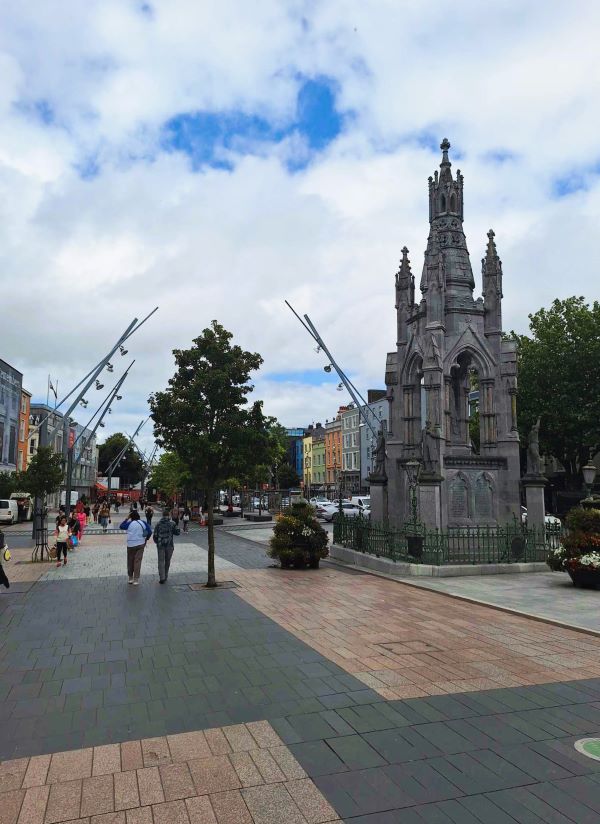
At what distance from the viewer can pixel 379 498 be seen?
1964 cm

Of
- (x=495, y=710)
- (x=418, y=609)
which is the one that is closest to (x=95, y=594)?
(x=418, y=609)

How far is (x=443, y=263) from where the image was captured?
18.3 metres

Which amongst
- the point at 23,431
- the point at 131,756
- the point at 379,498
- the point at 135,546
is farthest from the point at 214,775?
the point at 23,431

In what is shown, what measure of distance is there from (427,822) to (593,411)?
1401 inches

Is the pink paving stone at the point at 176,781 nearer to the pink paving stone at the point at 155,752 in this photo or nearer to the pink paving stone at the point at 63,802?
the pink paving stone at the point at 155,752

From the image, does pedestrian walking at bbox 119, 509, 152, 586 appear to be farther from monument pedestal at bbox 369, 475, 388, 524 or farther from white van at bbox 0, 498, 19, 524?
white van at bbox 0, 498, 19, 524

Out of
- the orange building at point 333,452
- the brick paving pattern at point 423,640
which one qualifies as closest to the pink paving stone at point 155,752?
the brick paving pattern at point 423,640

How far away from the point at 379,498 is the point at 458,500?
3200 mm

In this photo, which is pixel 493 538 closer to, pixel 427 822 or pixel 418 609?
pixel 418 609

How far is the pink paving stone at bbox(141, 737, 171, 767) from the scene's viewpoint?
452 centimetres

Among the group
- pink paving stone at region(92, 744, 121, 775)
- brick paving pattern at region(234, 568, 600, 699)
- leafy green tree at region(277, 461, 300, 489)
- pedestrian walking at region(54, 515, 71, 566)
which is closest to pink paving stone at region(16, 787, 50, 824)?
pink paving stone at region(92, 744, 121, 775)

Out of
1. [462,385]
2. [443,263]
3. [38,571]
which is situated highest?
[443,263]

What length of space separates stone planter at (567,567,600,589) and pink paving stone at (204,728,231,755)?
1022cm

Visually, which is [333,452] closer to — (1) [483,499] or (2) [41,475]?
(2) [41,475]
